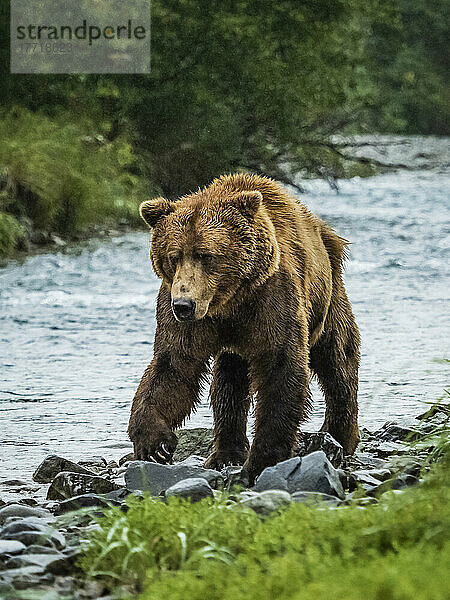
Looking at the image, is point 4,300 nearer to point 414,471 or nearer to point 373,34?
point 414,471

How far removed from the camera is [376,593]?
2.81 meters

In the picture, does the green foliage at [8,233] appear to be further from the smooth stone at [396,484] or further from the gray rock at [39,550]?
the gray rock at [39,550]

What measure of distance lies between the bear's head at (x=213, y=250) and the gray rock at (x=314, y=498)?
925 mm

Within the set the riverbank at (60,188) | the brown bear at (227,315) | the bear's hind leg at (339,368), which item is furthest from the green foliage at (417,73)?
the brown bear at (227,315)

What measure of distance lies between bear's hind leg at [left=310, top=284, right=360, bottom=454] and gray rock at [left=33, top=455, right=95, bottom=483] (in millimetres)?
1283

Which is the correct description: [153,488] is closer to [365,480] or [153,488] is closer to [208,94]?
[365,480]

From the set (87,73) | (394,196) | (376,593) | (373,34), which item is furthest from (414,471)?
(373,34)

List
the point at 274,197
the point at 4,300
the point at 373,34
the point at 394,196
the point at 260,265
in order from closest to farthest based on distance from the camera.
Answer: the point at 260,265
the point at 274,197
the point at 4,300
the point at 394,196
the point at 373,34

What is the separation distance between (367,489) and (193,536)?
1.11 meters

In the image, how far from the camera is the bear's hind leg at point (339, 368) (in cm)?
573

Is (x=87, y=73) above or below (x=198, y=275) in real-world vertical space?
above

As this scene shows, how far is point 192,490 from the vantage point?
4430 mm

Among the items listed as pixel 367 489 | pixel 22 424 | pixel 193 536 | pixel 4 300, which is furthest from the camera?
pixel 4 300

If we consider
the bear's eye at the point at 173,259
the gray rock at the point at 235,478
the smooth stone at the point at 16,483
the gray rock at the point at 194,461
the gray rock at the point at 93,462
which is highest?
the bear's eye at the point at 173,259
